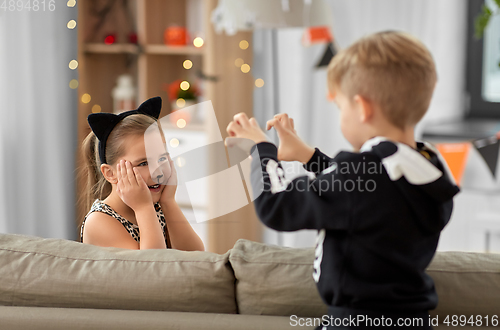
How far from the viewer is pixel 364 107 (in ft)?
2.49

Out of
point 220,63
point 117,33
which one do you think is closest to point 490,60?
point 220,63

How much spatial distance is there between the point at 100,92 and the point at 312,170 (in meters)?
2.25

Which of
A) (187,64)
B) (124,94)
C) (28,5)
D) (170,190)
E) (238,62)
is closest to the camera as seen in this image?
(170,190)

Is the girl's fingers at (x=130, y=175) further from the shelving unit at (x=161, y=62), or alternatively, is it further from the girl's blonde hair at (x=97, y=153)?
the shelving unit at (x=161, y=62)

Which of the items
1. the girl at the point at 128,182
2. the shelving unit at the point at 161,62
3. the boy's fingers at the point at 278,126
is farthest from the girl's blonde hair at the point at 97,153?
the shelving unit at the point at 161,62

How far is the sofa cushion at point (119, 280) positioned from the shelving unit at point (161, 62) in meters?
1.48

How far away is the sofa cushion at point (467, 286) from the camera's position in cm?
84

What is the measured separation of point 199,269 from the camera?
90 cm

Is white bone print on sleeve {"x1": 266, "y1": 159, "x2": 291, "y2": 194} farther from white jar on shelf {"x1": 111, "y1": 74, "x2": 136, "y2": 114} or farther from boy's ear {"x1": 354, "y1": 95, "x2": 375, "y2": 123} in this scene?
white jar on shelf {"x1": 111, "y1": 74, "x2": 136, "y2": 114}

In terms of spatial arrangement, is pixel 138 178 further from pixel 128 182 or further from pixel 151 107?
pixel 151 107

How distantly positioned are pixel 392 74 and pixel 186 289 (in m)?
0.49

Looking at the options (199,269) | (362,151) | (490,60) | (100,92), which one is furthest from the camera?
(100,92)

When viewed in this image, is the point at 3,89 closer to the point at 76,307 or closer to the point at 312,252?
the point at 76,307

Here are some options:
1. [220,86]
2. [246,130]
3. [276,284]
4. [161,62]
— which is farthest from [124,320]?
[161,62]
